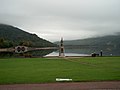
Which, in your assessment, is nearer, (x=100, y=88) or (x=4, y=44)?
(x=100, y=88)

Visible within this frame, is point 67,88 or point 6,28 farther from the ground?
point 6,28

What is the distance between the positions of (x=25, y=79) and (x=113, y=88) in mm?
5723

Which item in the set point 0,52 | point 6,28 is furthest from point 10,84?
point 6,28

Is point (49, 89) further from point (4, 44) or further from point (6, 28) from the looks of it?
point (6, 28)

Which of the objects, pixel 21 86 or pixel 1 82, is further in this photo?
pixel 1 82

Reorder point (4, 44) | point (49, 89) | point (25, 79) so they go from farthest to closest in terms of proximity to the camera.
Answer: point (4, 44) < point (25, 79) < point (49, 89)

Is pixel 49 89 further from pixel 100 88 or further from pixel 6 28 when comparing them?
pixel 6 28

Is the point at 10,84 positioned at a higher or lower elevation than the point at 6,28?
lower

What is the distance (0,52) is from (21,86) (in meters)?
47.8

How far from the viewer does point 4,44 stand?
7375 centimetres

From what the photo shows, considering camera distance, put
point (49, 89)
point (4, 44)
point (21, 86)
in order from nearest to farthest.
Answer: point (49, 89)
point (21, 86)
point (4, 44)

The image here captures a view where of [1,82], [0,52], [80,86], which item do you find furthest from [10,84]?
[0,52]

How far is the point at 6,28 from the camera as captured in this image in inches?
6531

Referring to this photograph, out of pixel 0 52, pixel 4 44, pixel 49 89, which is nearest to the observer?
pixel 49 89
